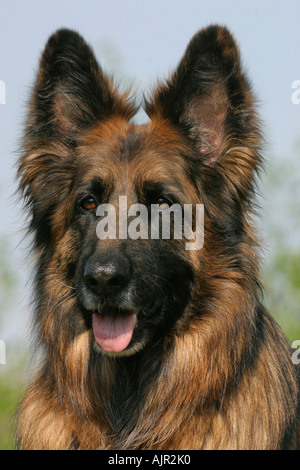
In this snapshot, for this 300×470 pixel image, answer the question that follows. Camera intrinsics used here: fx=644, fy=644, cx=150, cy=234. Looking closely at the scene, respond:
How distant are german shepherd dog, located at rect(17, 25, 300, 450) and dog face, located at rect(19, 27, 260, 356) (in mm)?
11

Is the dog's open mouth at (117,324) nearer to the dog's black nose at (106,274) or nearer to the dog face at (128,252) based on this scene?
the dog face at (128,252)

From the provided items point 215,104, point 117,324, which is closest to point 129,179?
point 215,104

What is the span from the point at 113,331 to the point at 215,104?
1960mm

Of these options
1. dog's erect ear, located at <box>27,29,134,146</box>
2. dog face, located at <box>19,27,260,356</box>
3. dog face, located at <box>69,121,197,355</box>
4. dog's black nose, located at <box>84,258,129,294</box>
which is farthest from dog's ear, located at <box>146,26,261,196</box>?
dog's black nose, located at <box>84,258,129,294</box>

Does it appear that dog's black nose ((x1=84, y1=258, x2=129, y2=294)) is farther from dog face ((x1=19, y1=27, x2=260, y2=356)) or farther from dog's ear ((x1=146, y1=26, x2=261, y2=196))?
dog's ear ((x1=146, y1=26, x2=261, y2=196))

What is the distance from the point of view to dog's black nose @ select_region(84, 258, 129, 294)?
173 inches

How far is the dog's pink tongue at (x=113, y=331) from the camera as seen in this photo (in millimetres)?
4617

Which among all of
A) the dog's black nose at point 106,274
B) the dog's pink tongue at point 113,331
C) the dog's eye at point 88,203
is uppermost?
the dog's eye at point 88,203

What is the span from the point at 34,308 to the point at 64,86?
1845mm

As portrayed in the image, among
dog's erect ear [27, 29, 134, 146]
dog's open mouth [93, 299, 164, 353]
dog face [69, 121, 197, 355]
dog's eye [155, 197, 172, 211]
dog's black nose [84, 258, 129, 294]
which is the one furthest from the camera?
dog's erect ear [27, 29, 134, 146]

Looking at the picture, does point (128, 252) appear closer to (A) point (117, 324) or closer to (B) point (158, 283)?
(B) point (158, 283)

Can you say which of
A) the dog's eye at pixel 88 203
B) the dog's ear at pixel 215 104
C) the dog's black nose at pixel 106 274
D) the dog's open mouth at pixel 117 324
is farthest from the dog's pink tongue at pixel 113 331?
the dog's ear at pixel 215 104
